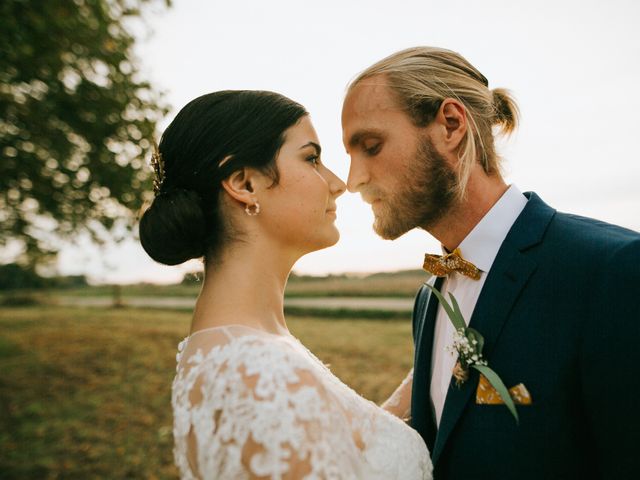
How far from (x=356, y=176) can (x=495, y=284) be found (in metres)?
1.18

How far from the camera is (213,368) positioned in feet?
6.29

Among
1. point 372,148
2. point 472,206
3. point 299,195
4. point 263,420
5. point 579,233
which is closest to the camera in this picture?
point 263,420

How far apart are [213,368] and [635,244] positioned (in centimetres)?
181

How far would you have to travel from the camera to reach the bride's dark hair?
7.49ft

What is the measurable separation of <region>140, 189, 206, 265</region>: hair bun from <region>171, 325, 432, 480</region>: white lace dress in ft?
1.60

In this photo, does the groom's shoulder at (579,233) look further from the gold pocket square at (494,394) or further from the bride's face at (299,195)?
the bride's face at (299,195)

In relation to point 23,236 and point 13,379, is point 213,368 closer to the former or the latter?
point 23,236

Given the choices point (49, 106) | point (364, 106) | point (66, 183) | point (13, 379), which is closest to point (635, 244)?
point (364, 106)

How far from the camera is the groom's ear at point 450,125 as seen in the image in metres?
2.76

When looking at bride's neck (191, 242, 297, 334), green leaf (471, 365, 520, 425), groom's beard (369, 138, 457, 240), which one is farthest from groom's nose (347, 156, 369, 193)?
green leaf (471, 365, 520, 425)

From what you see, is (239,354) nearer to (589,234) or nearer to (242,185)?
(242,185)

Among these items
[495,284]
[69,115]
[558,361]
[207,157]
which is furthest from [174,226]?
[69,115]

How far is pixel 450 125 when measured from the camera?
2799 mm

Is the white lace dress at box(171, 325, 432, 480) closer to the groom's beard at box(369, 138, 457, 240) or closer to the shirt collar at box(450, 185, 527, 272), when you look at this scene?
the shirt collar at box(450, 185, 527, 272)
